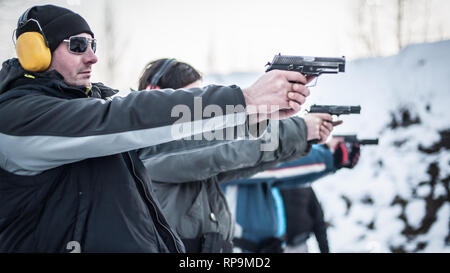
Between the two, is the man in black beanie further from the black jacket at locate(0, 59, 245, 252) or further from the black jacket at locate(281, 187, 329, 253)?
Answer: the black jacket at locate(281, 187, 329, 253)

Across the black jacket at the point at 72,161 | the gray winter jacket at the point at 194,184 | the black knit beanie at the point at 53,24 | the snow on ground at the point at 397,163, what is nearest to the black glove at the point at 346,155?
the gray winter jacket at the point at 194,184

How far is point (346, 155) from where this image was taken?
3660 mm

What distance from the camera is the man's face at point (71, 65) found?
1.33m

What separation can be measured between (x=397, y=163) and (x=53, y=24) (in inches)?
269

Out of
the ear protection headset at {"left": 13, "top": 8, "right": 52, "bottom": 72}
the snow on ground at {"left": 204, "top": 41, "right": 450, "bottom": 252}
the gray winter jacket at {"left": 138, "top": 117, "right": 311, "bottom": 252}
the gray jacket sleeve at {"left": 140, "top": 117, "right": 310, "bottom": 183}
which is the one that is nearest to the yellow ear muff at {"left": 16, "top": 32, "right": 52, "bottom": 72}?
the ear protection headset at {"left": 13, "top": 8, "right": 52, "bottom": 72}

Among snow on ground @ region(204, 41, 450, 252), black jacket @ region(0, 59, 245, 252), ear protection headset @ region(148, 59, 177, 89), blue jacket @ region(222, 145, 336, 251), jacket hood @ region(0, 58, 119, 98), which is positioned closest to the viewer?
black jacket @ region(0, 59, 245, 252)

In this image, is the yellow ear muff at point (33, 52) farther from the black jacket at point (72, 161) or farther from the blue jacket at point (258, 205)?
the blue jacket at point (258, 205)

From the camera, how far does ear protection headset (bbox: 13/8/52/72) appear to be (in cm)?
121

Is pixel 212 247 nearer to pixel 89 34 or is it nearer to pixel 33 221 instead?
pixel 33 221

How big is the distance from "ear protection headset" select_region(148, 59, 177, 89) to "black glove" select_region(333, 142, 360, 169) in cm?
214

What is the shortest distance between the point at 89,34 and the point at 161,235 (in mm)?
845

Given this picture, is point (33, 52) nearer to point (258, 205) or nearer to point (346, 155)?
point (258, 205)

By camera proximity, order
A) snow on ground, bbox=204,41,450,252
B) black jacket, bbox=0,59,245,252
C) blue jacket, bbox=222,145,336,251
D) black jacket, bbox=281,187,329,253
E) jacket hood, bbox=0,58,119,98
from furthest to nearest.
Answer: snow on ground, bbox=204,41,450,252 → black jacket, bbox=281,187,329,253 → blue jacket, bbox=222,145,336,251 → jacket hood, bbox=0,58,119,98 → black jacket, bbox=0,59,245,252

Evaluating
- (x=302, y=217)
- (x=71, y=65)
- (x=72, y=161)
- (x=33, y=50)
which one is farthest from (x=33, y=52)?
(x=302, y=217)
